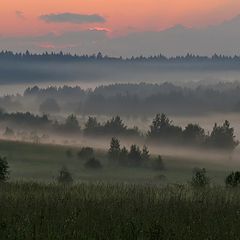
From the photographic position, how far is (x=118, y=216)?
14.1 m

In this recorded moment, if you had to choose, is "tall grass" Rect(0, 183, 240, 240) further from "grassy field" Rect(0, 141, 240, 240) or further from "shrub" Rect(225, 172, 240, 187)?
"shrub" Rect(225, 172, 240, 187)

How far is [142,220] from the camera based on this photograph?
44.6ft

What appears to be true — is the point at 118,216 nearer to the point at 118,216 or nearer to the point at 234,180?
the point at 118,216

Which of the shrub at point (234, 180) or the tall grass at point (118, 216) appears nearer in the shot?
the tall grass at point (118, 216)

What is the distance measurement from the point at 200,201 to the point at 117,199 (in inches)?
109

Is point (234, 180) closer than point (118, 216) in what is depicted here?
No

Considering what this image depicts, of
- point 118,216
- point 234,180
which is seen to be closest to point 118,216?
point 118,216

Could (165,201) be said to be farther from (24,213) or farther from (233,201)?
(24,213)

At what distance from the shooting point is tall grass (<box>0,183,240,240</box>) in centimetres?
1179

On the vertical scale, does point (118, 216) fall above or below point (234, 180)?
above

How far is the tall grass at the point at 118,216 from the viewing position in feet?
38.7

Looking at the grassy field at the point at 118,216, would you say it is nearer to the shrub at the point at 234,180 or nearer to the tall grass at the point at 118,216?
the tall grass at the point at 118,216

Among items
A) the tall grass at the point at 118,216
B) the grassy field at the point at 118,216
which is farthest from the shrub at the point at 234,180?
the tall grass at the point at 118,216

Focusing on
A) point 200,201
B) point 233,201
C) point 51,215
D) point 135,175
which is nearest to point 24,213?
point 51,215
